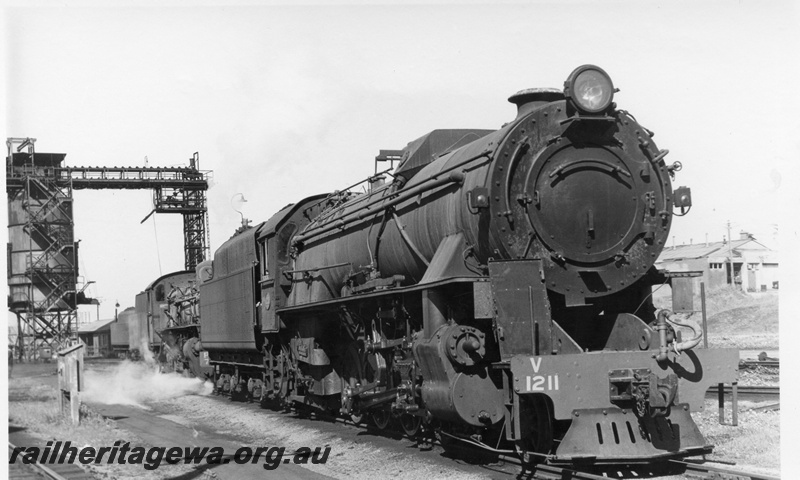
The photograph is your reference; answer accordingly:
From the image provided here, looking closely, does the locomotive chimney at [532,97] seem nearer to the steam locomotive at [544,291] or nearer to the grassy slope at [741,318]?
the steam locomotive at [544,291]

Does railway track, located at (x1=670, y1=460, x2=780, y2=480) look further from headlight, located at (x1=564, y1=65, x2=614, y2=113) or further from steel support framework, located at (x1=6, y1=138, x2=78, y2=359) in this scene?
steel support framework, located at (x1=6, y1=138, x2=78, y2=359)

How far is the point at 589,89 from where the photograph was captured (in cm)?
907

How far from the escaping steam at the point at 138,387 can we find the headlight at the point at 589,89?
650 inches

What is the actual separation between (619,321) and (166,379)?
858 inches

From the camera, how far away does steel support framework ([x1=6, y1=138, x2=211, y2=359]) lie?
24.4 m

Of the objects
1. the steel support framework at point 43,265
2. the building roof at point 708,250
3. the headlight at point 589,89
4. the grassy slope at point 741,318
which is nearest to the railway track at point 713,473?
the headlight at point 589,89

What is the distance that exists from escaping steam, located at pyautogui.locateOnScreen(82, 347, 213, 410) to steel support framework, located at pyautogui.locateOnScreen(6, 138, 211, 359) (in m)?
2.02

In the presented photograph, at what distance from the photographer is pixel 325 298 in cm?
1416

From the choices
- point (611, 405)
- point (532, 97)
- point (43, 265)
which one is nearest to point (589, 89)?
point (532, 97)

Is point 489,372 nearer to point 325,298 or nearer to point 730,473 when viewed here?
point 730,473

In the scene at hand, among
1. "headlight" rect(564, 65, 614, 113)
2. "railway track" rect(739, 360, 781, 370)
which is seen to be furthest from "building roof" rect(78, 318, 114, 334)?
"headlight" rect(564, 65, 614, 113)

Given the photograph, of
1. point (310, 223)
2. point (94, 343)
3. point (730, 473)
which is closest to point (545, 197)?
point (730, 473)

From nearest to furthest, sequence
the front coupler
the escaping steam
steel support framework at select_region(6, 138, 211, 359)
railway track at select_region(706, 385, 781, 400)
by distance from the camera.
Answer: the front coupler, railway track at select_region(706, 385, 781, 400), the escaping steam, steel support framework at select_region(6, 138, 211, 359)

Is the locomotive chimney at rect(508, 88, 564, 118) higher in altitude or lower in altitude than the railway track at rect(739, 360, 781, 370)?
higher
